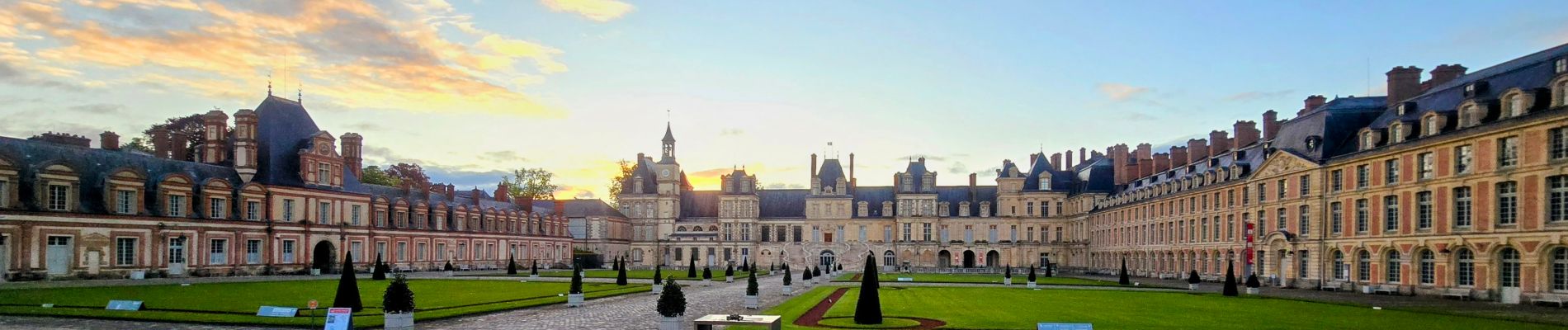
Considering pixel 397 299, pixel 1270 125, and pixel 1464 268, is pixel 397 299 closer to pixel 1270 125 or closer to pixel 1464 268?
pixel 1464 268

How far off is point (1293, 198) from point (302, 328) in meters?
43.6

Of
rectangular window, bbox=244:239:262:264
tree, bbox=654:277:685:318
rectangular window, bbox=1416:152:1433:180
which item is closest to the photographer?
tree, bbox=654:277:685:318

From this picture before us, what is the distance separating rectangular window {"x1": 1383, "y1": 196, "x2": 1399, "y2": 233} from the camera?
40.8 m

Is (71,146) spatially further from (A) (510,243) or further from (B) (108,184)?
(A) (510,243)

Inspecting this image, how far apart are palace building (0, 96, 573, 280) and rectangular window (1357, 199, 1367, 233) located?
4794cm

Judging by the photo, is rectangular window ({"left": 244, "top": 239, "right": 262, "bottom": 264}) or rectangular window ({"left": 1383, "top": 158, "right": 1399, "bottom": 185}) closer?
rectangular window ({"left": 1383, "top": 158, "right": 1399, "bottom": 185})

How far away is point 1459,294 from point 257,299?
39.9 metres

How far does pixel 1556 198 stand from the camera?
106ft

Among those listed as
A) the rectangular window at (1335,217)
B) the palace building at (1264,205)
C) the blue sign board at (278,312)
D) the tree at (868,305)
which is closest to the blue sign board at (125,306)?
the blue sign board at (278,312)

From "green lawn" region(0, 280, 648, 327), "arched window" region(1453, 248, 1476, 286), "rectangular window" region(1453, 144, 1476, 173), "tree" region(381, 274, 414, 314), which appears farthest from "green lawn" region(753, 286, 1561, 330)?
"green lawn" region(0, 280, 648, 327)

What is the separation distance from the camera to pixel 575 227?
320 feet

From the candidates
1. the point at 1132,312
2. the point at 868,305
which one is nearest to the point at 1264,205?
the point at 1132,312

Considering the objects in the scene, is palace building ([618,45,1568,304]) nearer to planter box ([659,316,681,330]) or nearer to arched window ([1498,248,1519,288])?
arched window ([1498,248,1519,288])

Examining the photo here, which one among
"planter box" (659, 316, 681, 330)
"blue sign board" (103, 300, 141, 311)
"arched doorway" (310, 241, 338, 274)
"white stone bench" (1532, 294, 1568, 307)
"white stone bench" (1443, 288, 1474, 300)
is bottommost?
"arched doorway" (310, 241, 338, 274)
